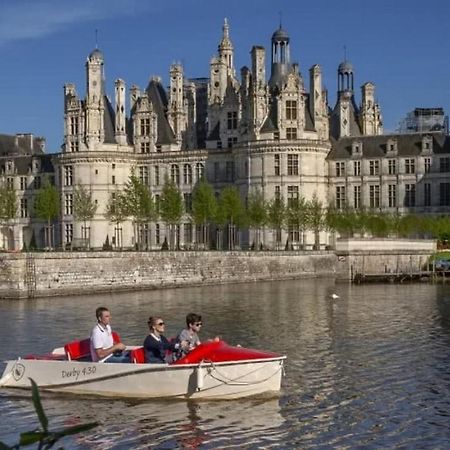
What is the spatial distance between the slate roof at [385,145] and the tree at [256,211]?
1061 centimetres

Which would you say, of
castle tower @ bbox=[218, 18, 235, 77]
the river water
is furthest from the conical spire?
the river water

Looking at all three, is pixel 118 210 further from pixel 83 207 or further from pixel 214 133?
pixel 214 133

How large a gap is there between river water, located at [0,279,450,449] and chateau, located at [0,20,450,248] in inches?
1530

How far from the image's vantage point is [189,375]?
66.8 ft

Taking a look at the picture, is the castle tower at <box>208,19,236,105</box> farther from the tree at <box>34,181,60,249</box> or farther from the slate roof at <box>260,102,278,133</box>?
the tree at <box>34,181,60,249</box>

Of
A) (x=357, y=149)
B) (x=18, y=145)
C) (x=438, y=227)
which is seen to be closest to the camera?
(x=438, y=227)

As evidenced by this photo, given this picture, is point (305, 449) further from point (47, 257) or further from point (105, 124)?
point (105, 124)

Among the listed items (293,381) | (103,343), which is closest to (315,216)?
(293,381)

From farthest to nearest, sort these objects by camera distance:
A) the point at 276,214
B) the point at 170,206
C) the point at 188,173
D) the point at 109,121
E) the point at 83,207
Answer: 1. the point at 109,121
2. the point at 188,173
3. the point at 276,214
4. the point at 83,207
5. the point at 170,206

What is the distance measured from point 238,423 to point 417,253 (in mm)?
61367

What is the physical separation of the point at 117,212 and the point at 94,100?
14.5 metres

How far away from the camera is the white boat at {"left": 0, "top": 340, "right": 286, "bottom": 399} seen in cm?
2028

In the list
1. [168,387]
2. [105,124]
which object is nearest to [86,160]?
[105,124]

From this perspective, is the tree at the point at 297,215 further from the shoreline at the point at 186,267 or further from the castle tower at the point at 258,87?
the castle tower at the point at 258,87
